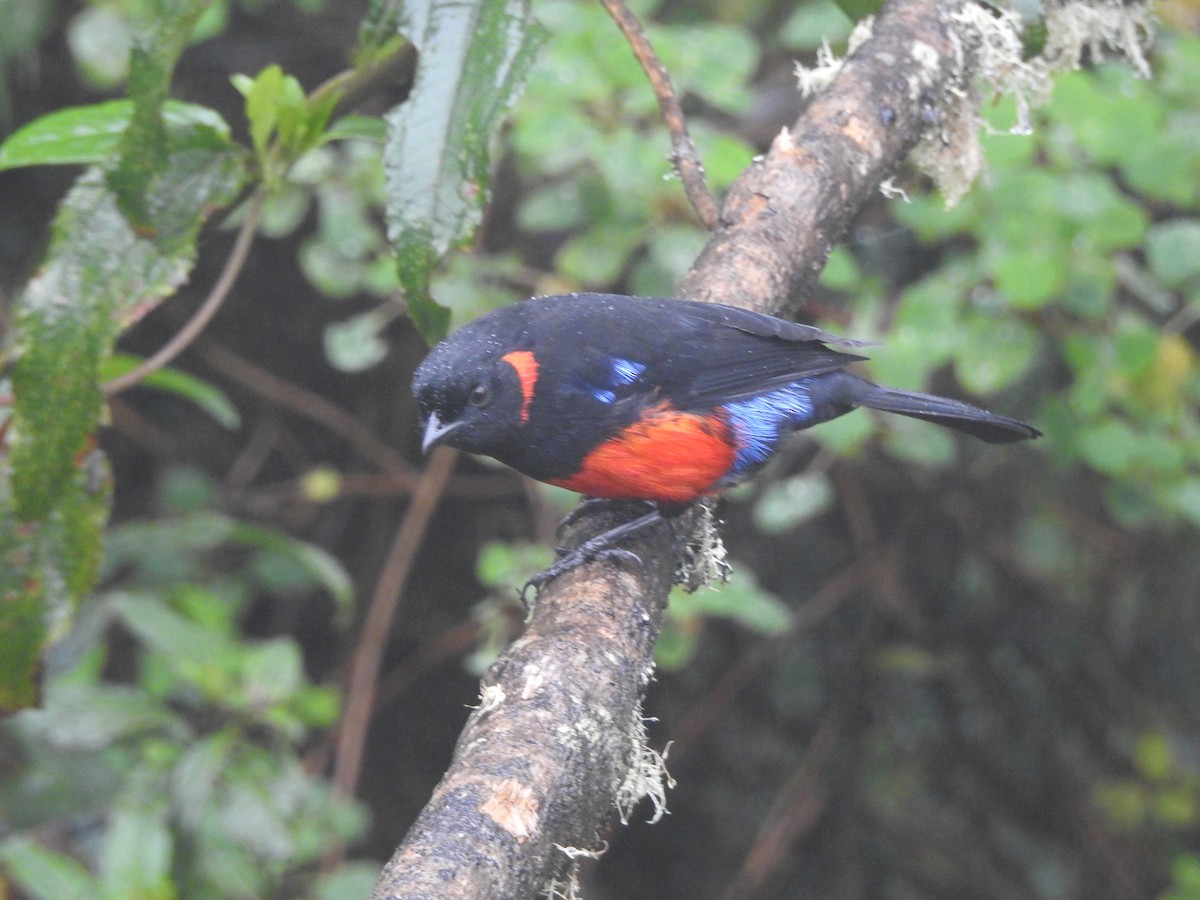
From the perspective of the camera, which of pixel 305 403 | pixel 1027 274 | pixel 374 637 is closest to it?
pixel 1027 274

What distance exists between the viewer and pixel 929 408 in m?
2.71

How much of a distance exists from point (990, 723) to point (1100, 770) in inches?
18.6

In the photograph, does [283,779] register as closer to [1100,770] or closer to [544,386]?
[544,386]

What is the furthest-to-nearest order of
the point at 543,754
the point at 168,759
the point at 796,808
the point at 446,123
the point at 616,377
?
the point at 796,808, the point at 168,759, the point at 616,377, the point at 446,123, the point at 543,754

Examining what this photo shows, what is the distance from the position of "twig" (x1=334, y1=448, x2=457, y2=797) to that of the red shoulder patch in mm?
2090

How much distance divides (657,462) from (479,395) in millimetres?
362

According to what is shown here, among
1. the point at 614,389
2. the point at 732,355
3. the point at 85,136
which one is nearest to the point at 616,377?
the point at 614,389

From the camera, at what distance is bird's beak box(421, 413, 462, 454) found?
7.55 feet

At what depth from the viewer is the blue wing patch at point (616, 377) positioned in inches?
93.2

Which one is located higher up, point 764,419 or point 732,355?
point 732,355

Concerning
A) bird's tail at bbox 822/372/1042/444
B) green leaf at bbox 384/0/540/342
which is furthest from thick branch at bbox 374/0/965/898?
green leaf at bbox 384/0/540/342

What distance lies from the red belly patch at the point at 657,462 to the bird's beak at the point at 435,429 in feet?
0.79

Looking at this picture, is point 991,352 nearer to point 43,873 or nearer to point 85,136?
point 85,136

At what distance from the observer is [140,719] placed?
10.7 ft
